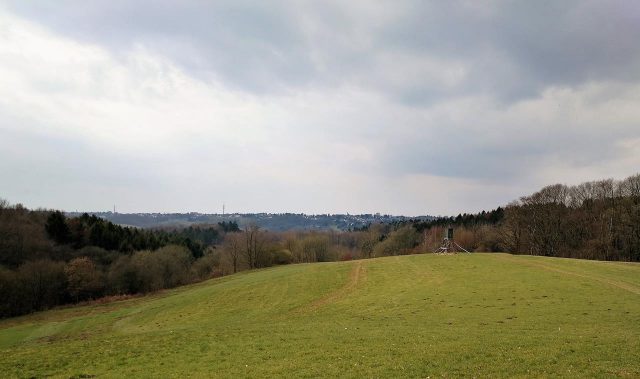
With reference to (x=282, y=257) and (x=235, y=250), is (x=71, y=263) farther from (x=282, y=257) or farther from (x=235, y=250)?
(x=282, y=257)

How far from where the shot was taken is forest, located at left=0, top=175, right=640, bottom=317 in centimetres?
7556

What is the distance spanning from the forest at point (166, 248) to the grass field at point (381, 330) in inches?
1114

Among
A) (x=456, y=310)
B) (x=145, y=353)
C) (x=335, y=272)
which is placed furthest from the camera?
(x=335, y=272)

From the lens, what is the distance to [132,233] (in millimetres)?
114250

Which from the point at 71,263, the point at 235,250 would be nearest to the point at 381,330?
the point at 71,263

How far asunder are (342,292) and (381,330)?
20609 mm

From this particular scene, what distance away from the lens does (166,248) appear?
10112 centimetres

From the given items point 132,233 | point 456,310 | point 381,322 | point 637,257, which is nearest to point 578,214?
point 637,257

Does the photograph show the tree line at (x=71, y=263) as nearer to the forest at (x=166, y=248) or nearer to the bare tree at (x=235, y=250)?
the forest at (x=166, y=248)

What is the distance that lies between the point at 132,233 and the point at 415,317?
4122 inches

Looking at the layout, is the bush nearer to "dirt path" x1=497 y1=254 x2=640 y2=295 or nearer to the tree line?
the tree line

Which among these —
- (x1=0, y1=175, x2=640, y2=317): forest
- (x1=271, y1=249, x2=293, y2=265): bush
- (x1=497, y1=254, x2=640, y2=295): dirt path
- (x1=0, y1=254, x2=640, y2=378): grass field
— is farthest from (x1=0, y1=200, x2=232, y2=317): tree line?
(x1=497, y1=254, x2=640, y2=295): dirt path

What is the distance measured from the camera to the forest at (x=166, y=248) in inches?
2975

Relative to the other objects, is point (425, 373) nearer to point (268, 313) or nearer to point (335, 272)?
point (268, 313)
